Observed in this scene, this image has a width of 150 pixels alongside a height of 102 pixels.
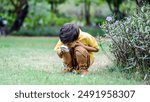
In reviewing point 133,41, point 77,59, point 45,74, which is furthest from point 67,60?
point 133,41

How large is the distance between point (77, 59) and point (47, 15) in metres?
22.2

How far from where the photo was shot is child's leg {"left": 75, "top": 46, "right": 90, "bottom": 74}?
9867 mm

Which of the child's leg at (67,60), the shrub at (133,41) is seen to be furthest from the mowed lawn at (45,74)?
the shrub at (133,41)

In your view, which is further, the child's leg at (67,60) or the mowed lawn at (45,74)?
the child's leg at (67,60)

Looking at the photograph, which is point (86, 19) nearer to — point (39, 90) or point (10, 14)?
point (10, 14)

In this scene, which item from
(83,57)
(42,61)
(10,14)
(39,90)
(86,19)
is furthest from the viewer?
(86,19)

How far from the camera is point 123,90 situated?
7.82m

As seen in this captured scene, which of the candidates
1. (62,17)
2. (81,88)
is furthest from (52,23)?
(81,88)

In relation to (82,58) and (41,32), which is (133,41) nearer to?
(82,58)

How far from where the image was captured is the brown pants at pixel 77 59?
9.88m

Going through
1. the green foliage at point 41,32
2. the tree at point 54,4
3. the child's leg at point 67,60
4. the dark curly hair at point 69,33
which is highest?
the dark curly hair at point 69,33

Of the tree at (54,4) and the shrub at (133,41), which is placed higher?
the shrub at (133,41)

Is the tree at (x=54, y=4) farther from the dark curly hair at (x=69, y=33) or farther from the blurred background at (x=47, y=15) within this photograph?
the dark curly hair at (x=69, y=33)

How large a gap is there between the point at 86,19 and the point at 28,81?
25.0 metres
